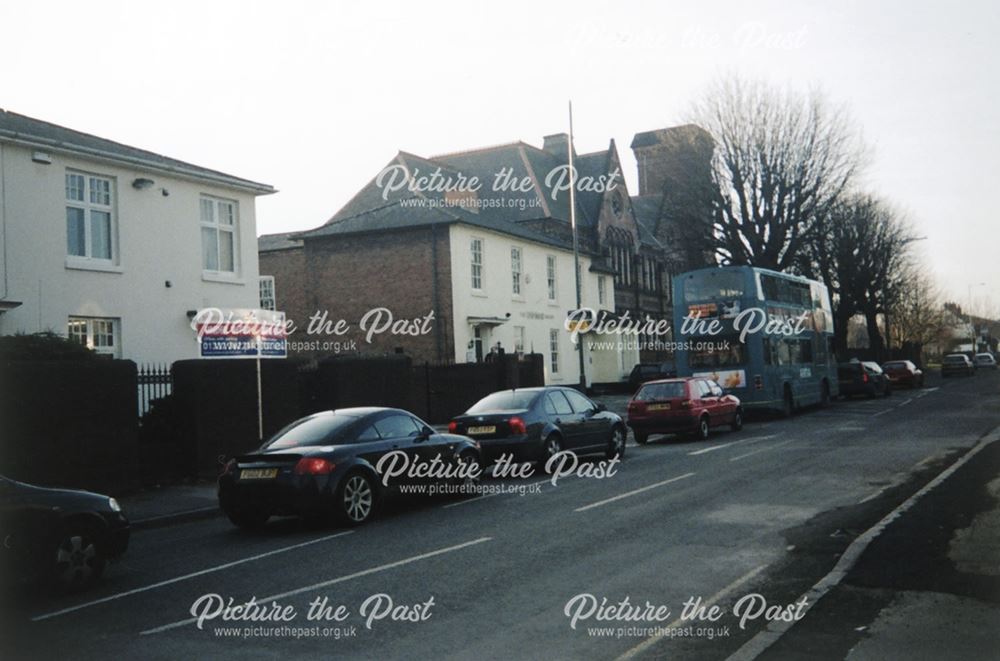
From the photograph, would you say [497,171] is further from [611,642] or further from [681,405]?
[611,642]

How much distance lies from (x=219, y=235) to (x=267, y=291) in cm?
1716

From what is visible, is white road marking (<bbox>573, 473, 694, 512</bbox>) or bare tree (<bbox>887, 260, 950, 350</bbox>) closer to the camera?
white road marking (<bbox>573, 473, 694, 512</bbox>)

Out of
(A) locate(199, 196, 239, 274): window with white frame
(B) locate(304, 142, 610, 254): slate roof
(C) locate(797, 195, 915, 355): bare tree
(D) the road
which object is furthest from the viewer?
(C) locate(797, 195, 915, 355): bare tree

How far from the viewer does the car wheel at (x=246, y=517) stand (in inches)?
455

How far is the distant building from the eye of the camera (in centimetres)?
1961

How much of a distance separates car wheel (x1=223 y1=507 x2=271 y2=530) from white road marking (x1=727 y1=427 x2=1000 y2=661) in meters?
6.91

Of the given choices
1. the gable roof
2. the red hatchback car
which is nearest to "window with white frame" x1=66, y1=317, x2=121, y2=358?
the gable roof

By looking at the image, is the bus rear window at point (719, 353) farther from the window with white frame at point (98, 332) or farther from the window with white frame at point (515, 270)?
the window with white frame at point (98, 332)

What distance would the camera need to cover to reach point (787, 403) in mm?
28516

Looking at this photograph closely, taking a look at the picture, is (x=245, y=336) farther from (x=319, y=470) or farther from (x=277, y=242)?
(x=277, y=242)

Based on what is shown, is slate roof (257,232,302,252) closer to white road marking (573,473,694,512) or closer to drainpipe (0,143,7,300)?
drainpipe (0,143,7,300)

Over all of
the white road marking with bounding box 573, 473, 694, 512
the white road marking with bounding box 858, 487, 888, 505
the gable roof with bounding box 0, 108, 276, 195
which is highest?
the gable roof with bounding box 0, 108, 276, 195

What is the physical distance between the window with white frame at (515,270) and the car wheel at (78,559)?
30947 millimetres

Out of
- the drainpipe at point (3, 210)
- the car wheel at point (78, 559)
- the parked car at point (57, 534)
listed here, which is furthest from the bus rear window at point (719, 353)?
the car wheel at point (78, 559)
